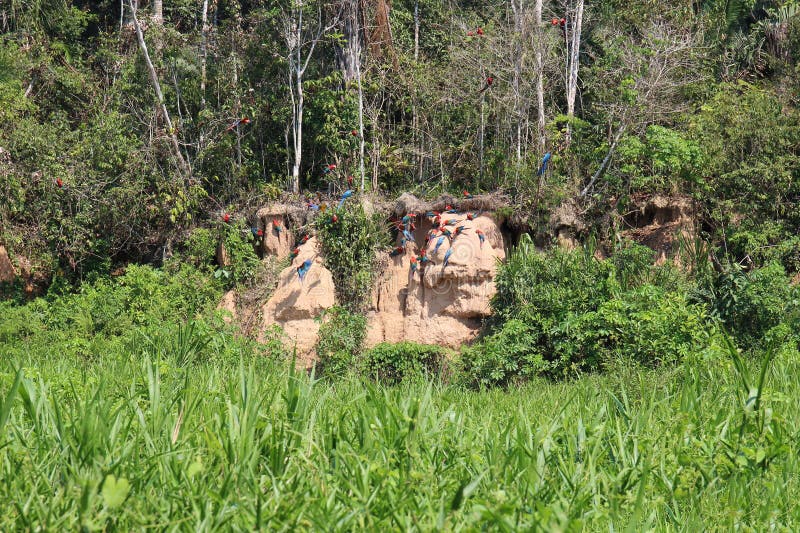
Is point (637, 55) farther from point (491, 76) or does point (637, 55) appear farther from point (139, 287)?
point (139, 287)

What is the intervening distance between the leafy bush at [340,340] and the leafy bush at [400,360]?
0.72 ft

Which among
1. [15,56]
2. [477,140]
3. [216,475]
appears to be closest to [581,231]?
[477,140]

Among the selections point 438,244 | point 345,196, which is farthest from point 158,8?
point 438,244

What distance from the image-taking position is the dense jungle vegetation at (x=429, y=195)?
3641 mm

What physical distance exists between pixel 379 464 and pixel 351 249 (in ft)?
24.0

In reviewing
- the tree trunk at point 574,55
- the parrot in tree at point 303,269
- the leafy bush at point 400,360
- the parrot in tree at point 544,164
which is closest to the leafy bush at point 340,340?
the leafy bush at point 400,360

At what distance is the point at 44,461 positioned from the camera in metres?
3.20

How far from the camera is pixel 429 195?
11.5 metres

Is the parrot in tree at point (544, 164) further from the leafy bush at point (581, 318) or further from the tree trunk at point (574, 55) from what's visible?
the tree trunk at point (574, 55)

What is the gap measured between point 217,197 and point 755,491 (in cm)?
1015

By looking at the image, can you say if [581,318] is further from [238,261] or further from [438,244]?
[238,261]

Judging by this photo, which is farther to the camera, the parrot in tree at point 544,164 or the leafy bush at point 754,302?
the parrot in tree at point 544,164

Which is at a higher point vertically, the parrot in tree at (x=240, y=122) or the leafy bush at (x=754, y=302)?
the parrot in tree at (x=240, y=122)

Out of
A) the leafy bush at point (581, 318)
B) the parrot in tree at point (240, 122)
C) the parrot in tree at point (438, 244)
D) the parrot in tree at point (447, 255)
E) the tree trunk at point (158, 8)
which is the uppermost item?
the tree trunk at point (158, 8)
